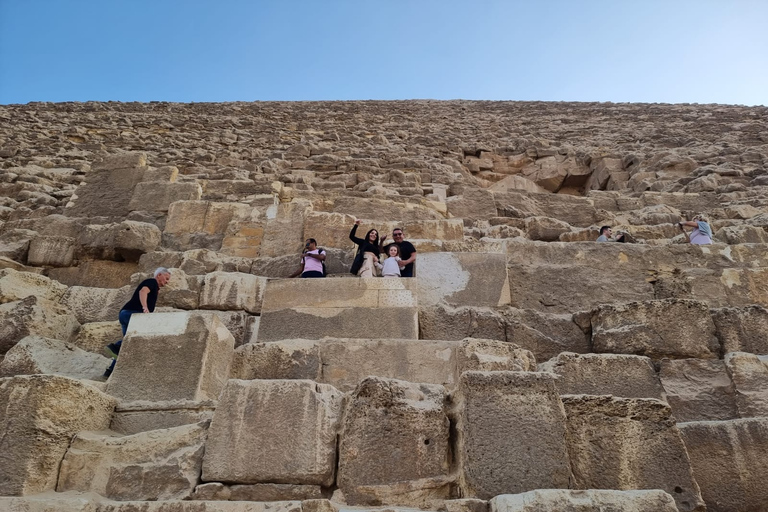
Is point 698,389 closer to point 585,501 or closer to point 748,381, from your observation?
point 748,381

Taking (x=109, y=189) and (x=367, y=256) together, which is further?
(x=109, y=189)

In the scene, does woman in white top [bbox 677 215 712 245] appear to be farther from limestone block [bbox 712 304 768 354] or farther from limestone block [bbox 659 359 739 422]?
limestone block [bbox 659 359 739 422]

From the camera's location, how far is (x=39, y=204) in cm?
702

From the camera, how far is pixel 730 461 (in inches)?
106

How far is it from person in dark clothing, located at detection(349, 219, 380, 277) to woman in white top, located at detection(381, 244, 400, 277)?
10cm

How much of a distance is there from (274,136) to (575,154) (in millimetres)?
5528

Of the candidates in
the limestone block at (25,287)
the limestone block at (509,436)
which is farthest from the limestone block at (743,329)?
the limestone block at (25,287)

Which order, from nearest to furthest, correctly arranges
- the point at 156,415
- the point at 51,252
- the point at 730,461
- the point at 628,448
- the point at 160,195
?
the point at 628,448, the point at 730,461, the point at 156,415, the point at 51,252, the point at 160,195

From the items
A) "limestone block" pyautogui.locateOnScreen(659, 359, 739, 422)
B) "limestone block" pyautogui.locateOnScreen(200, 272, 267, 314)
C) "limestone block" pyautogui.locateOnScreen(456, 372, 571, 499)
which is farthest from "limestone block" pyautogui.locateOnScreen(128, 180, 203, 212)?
"limestone block" pyautogui.locateOnScreen(659, 359, 739, 422)

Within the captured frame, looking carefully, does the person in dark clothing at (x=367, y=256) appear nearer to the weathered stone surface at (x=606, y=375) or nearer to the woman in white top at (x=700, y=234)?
the weathered stone surface at (x=606, y=375)

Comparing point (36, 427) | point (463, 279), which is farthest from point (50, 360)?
point (463, 279)

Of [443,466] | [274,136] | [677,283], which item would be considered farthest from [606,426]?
[274,136]

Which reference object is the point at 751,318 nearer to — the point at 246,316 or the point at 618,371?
the point at 618,371

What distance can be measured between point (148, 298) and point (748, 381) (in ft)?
11.4
